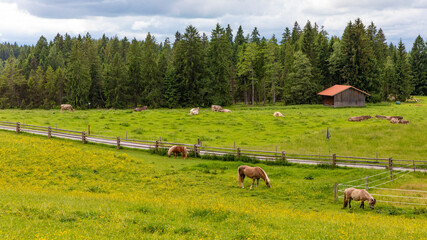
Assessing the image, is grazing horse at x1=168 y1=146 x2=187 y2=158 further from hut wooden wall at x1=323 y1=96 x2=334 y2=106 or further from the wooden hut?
hut wooden wall at x1=323 y1=96 x2=334 y2=106

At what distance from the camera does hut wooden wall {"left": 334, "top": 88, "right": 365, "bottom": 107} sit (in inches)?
3091

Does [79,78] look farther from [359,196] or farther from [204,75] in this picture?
[359,196]

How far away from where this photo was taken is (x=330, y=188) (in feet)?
68.2

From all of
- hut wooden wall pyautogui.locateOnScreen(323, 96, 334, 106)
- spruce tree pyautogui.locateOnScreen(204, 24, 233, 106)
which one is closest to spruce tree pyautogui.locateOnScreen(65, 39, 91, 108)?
spruce tree pyautogui.locateOnScreen(204, 24, 233, 106)

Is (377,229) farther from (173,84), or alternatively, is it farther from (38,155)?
(173,84)

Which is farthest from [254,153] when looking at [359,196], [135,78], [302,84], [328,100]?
[135,78]

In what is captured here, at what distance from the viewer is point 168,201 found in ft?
54.6

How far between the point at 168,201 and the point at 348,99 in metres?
71.6

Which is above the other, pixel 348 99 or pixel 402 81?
pixel 402 81

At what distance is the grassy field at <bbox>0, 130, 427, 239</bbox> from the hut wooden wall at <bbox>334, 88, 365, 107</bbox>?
2223 inches

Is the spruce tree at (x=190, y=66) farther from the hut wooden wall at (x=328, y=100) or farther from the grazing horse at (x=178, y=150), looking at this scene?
the grazing horse at (x=178, y=150)

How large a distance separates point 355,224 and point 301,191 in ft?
22.6

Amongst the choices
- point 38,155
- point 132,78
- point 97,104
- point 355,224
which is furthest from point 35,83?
point 355,224

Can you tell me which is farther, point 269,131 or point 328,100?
point 328,100
